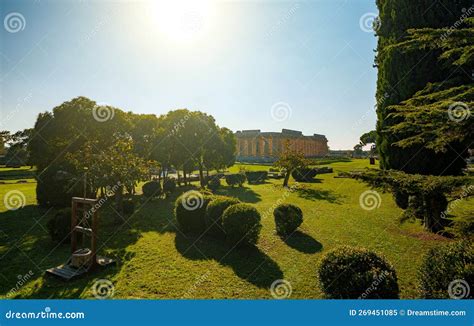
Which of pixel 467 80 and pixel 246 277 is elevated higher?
pixel 467 80

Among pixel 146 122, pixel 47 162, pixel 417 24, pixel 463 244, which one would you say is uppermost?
pixel 417 24

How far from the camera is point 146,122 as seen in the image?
2969 cm

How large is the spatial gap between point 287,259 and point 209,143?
77.6ft

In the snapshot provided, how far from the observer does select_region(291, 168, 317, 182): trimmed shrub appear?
38.7m

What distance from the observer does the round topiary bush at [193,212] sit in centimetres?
1342

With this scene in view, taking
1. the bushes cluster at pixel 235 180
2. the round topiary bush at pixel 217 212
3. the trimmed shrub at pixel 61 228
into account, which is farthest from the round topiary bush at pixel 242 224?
the bushes cluster at pixel 235 180

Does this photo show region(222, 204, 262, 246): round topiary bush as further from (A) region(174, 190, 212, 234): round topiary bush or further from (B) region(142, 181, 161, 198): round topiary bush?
(B) region(142, 181, 161, 198): round topiary bush

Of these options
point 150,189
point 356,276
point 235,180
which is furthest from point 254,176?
point 356,276

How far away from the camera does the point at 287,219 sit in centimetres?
1323

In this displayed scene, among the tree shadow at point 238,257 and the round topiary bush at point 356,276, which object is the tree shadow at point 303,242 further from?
the round topiary bush at point 356,276

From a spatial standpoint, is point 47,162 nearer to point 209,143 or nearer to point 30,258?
point 30,258

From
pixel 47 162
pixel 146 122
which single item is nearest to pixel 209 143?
pixel 146 122

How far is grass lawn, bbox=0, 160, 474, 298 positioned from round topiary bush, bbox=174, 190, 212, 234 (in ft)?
2.46

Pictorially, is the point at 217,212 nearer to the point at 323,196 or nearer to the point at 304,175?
the point at 323,196
